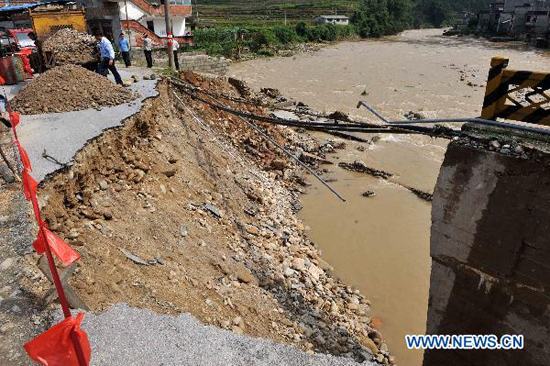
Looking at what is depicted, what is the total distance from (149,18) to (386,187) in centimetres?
2465

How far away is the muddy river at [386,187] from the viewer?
7.11 meters

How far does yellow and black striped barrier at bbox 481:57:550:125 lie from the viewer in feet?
12.6

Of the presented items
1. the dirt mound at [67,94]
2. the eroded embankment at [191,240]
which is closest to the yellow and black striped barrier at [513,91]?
the eroded embankment at [191,240]

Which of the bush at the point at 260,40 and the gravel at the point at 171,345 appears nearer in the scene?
the gravel at the point at 171,345

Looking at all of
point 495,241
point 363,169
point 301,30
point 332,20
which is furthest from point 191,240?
point 332,20

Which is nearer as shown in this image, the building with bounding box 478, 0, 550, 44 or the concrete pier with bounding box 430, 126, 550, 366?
the concrete pier with bounding box 430, 126, 550, 366

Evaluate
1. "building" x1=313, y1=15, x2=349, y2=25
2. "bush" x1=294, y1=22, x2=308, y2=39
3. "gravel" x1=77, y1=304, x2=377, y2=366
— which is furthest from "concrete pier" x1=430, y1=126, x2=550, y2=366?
"building" x1=313, y1=15, x2=349, y2=25

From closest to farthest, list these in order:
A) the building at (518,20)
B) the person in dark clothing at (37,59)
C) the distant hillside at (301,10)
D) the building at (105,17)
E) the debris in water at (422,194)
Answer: the debris in water at (422,194) → the person in dark clothing at (37,59) → the building at (105,17) → the building at (518,20) → the distant hillside at (301,10)

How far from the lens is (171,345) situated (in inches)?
134

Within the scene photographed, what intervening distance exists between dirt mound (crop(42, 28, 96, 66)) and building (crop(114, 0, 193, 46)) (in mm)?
12172

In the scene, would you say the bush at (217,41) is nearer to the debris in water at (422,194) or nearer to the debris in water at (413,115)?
the debris in water at (413,115)

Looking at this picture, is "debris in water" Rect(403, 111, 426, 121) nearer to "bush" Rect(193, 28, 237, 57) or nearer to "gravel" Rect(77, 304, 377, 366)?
"gravel" Rect(77, 304, 377, 366)

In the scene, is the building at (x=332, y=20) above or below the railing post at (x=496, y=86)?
above

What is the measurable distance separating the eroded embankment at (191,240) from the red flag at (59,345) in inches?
58.0
